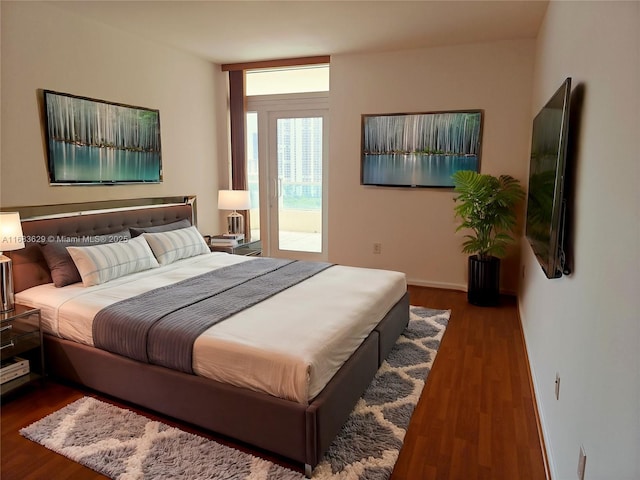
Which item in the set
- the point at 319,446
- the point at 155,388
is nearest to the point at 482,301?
the point at 319,446

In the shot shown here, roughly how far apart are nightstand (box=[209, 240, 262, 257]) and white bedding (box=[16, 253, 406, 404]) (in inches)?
42.7

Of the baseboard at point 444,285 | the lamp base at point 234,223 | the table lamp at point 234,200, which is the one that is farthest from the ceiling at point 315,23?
the baseboard at point 444,285

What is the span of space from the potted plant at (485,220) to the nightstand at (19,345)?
3633 mm

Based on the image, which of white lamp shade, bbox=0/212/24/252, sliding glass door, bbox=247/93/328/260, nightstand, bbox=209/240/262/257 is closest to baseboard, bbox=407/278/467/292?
sliding glass door, bbox=247/93/328/260

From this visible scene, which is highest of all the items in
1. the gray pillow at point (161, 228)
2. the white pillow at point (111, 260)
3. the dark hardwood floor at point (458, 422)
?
the gray pillow at point (161, 228)

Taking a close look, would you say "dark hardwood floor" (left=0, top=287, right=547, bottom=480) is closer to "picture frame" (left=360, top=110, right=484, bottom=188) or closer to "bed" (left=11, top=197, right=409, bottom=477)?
"bed" (left=11, top=197, right=409, bottom=477)

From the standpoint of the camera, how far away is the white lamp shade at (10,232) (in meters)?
2.78

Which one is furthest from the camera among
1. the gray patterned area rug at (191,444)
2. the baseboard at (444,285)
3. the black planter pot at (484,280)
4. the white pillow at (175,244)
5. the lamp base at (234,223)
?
the lamp base at (234,223)

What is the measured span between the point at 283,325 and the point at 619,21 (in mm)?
1895

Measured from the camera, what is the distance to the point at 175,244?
3.95 meters

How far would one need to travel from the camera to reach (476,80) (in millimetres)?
4590

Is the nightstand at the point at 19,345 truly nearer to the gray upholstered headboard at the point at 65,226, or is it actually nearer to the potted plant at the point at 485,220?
the gray upholstered headboard at the point at 65,226

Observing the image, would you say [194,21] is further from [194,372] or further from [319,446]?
[319,446]

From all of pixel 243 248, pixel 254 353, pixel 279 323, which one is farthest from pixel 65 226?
pixel 254 353
